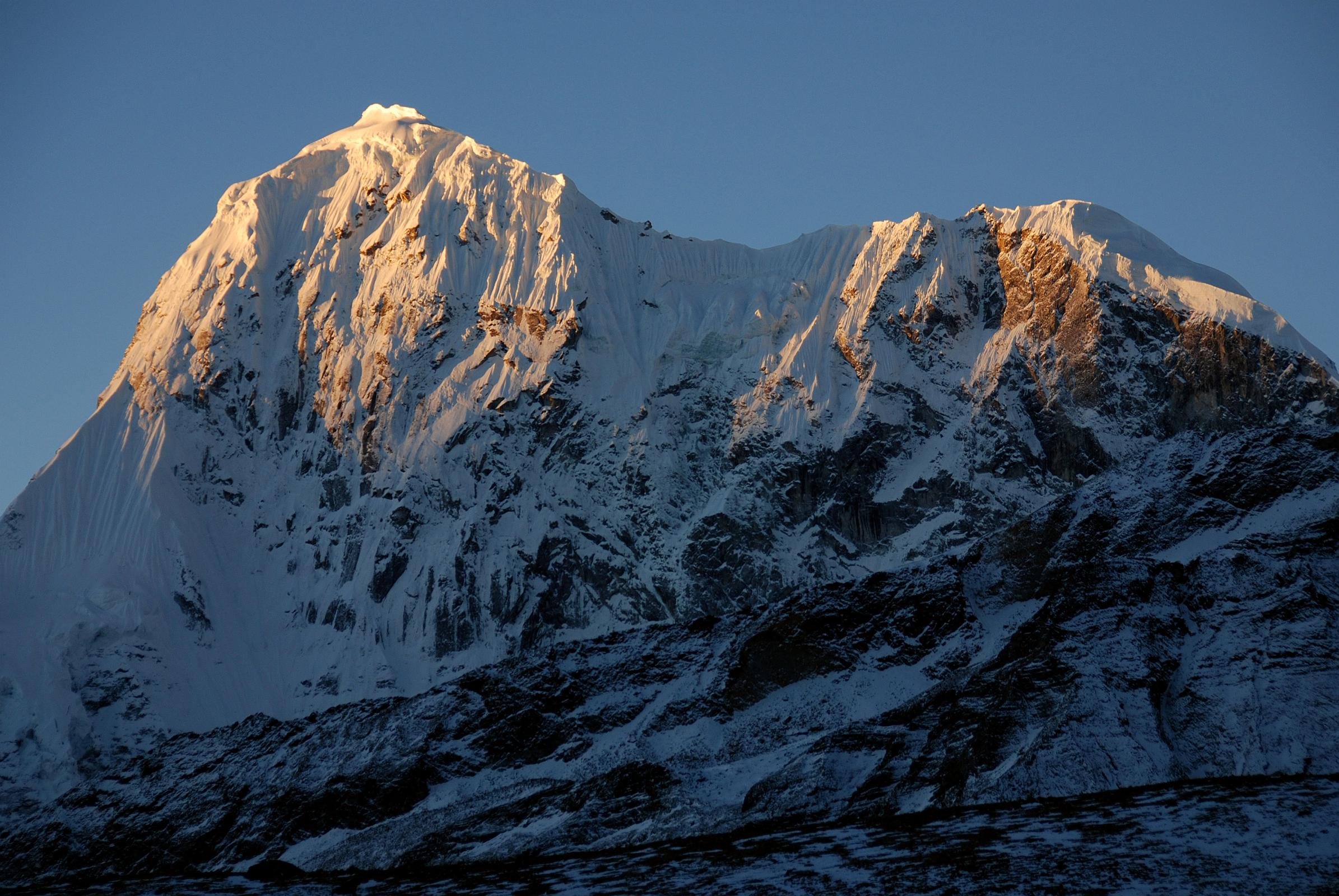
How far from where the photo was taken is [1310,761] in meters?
80.8

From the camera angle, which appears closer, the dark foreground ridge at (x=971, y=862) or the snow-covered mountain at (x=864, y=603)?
the dark foreground ridge at (x=971, y=862)

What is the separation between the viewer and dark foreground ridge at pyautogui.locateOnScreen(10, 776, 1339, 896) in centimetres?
3281

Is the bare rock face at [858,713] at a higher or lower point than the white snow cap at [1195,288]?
lower

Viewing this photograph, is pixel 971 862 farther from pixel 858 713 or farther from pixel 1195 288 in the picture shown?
pixel 1195 288

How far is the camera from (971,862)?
34.7 metres

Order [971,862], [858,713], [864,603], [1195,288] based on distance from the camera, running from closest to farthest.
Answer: [971,862], [858,713], [864,603], [1195,288]

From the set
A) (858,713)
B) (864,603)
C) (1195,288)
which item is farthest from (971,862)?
(1195,288)

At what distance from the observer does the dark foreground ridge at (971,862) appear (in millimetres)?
32812

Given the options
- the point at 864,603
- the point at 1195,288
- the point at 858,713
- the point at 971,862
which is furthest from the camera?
the point at 1195,288

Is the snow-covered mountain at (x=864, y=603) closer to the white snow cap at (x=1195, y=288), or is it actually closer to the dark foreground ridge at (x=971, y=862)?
the white snow cap at (x=1195, y=288)

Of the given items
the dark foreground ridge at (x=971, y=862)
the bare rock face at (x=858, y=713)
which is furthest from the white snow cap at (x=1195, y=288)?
the dark foreground ridge at (x=971, y=862)

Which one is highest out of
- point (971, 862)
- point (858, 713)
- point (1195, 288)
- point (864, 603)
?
point (1195, 288)

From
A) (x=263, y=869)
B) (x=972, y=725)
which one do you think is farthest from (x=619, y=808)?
(x=263, y=869)

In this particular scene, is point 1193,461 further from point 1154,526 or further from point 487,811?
point 487,811
